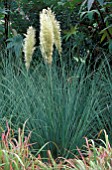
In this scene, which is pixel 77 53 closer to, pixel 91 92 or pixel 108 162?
pixel 91 92

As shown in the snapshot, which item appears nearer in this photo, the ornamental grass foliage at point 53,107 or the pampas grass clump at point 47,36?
the pampas grass clump at point 47,36

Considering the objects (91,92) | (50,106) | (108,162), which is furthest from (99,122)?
(108,162)

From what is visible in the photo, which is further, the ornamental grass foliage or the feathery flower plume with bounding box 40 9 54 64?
the ornamental grass foliage

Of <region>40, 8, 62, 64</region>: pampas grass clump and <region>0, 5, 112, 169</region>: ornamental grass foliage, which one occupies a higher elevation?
<region>40, 8, 62, 64</region>: pampas grass clump

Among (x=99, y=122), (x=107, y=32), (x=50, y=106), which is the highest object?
(x=107, y=32)

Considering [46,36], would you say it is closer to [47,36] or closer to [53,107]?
[47,36]

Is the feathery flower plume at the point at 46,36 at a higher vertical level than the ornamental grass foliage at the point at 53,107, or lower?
higher

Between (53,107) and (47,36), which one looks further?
(53,107)

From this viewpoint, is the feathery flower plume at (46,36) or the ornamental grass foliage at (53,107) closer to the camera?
the feathery flower plume at (46,36)

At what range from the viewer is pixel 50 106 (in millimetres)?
3389

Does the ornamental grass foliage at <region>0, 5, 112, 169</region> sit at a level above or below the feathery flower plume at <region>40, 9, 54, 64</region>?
below

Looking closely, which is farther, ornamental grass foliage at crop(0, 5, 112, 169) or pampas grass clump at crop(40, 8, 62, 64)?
ornamental grass foliage at crop(0, 5, 112, 169)

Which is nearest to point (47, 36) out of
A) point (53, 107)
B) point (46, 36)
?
point (46, 36)

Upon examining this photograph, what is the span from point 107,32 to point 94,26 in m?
0.98
